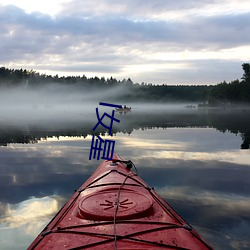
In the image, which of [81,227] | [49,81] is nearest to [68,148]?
[81,227]

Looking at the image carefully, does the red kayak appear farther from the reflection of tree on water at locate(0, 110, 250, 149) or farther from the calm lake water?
the reflection of tree on water at locate(0, 110, 250, 149)

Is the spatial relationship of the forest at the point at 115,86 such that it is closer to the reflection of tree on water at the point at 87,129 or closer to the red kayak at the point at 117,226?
the reflection of tree on water at the point at 87,129

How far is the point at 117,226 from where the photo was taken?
4766 mm

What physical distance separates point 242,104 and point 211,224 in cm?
9893

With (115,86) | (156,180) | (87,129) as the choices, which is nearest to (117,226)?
(156,180)

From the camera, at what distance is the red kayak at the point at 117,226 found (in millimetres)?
4309

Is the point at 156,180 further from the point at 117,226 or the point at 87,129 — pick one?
the point at 87,129

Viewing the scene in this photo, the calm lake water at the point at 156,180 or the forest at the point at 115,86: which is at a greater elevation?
the forest at the point at 115,86

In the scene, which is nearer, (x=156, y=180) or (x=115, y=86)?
(x=156, y=180)

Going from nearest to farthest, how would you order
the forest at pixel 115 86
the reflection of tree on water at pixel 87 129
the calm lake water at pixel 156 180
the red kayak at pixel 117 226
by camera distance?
the red kayak at pixel 117 226, the calm lake water at pixel 156 180, the reflection of tree on water at pixel 87 129, the forest at pixel 115 86

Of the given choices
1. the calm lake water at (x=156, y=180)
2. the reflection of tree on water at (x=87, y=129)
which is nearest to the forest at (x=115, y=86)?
the reflection of tree on water at (x=87, y=129)

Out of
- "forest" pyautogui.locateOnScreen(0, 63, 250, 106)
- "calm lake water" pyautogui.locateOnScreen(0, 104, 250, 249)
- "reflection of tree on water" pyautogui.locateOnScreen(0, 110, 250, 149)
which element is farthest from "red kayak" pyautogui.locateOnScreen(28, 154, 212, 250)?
"forest" pyautogui.locateOnScreen(0, 63, 250, 106)

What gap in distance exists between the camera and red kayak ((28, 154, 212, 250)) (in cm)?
431

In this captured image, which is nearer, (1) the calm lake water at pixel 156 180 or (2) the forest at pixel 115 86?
(1) the calm lake water at pixel 156 180
